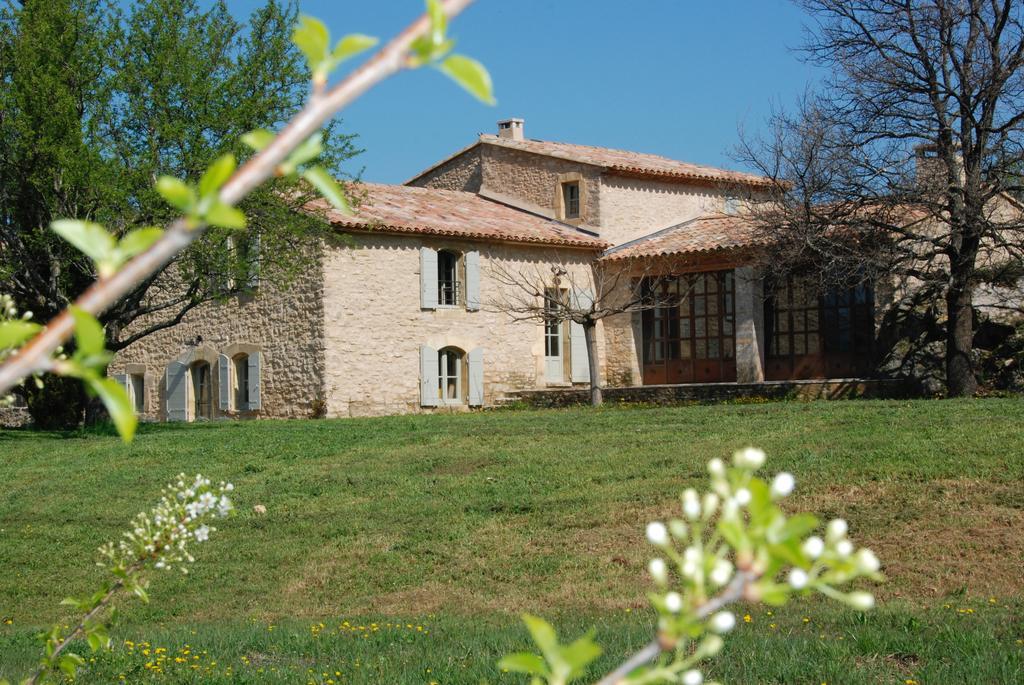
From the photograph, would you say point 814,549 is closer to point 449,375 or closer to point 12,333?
point 12,333

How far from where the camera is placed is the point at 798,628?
7.75 metres

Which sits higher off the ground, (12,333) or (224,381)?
(224,381)

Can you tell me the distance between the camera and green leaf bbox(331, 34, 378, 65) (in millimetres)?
1181

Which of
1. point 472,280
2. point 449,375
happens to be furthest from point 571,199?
point 449,375

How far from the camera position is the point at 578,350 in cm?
2677

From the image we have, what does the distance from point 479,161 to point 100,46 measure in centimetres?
1187

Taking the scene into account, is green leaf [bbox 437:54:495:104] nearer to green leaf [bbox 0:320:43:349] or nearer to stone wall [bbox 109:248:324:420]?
green leaf [bbox 0:320:43:349]

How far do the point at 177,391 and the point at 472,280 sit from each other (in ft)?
24.7

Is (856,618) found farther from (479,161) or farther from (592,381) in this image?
(479,161)

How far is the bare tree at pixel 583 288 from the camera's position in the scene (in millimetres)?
24359

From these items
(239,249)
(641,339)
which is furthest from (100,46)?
(641,339)

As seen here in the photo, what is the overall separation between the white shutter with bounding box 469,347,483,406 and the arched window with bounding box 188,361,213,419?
6090 mm

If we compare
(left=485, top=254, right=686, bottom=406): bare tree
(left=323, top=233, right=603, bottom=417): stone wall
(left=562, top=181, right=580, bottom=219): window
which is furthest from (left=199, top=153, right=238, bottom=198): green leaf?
(left=562, top=181, right=580, bottom=219): window

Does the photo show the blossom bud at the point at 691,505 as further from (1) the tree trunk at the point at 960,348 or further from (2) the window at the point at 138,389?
(2) the window at the point at 138,389
